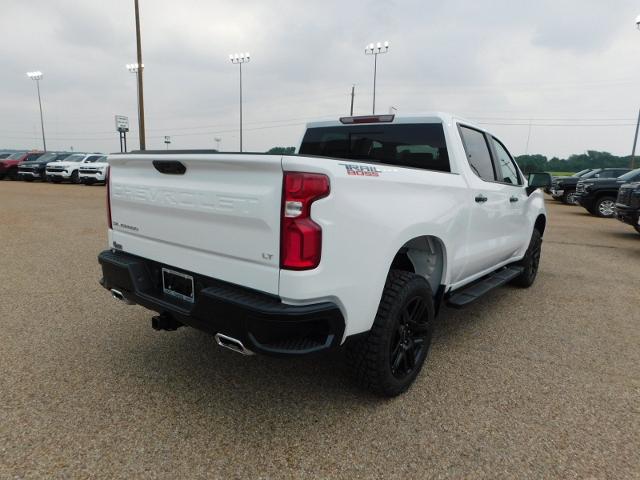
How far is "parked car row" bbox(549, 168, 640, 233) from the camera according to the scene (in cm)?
852

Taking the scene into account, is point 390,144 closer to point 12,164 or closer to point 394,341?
point 394,341

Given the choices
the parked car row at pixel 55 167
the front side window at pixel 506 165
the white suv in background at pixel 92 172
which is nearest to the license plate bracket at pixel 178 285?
the front side window at pixel 506 165

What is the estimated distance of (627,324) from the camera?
419 cm

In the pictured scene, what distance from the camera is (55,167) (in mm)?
23391

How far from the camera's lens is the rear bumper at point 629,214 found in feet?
27.5

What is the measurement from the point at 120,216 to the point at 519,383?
2979 millimetres

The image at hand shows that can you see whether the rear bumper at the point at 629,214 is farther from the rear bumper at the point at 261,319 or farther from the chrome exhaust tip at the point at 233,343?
the chrome exhaust tip at the point at 233,343

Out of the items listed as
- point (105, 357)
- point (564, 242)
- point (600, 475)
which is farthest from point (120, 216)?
point (564, 242)

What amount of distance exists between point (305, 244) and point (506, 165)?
11.0 feet

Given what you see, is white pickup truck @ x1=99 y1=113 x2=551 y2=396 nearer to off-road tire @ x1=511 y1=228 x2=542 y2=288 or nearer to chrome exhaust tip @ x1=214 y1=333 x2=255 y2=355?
chrome exhaust tip @ x1=214 y1=333 x2=255 y2=355

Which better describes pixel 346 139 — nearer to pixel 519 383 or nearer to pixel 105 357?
pixel 519 383

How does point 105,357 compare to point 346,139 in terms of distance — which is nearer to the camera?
point 105,357

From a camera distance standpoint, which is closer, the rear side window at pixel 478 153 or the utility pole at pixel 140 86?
the rear side window at pixel 478 153

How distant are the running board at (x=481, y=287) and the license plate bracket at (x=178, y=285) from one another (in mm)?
1950
